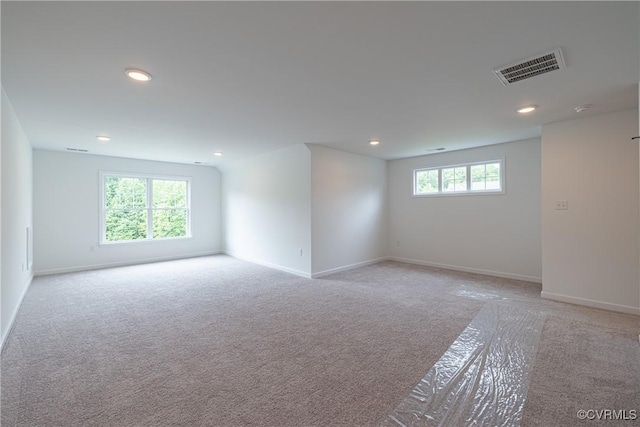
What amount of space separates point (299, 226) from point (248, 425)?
3769 millimetres

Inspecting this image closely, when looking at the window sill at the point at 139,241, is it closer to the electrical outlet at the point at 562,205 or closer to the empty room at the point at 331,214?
the empty room at the point at 331,214

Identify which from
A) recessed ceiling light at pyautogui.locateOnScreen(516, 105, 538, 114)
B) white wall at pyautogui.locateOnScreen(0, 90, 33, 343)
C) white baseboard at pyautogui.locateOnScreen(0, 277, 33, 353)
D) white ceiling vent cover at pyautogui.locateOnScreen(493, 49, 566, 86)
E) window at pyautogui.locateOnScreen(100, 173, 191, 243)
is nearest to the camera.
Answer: white ceiling vent cover at pyautogui.locateOnScreen(493, 49, 566, 86)

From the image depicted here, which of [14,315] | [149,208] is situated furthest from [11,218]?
[149,208]

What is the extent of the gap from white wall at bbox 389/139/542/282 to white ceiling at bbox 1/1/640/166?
125cm

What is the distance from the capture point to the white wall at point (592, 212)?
3.29 metres

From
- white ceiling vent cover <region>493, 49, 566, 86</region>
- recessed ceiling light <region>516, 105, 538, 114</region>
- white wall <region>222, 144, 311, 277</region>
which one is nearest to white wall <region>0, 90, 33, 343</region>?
white wall <region>222, 144, 311, 277</region>

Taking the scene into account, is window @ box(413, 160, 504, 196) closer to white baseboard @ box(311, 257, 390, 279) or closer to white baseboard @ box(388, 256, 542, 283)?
white baseboard @ box(388, 256, 542, 283)

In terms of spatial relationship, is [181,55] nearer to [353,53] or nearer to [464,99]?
[353,53]

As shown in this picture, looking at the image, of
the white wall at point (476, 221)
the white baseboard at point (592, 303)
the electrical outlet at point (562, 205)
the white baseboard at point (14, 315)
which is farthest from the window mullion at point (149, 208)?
the electrical outlet at point (562, 205)

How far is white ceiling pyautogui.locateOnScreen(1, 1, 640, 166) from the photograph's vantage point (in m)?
1.66

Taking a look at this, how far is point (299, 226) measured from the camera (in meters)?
5.29

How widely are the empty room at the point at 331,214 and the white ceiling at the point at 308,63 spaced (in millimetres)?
23

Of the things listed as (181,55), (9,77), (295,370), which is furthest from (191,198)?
(295,370)
